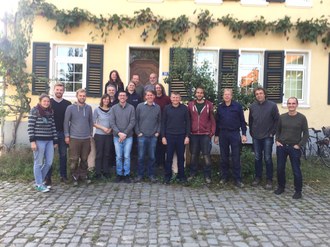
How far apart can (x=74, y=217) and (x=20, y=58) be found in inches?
262

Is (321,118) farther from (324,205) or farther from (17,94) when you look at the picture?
(17,94)

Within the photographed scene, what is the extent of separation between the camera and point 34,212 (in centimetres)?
574

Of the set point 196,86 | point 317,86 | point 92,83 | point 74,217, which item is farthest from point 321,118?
point 74,217

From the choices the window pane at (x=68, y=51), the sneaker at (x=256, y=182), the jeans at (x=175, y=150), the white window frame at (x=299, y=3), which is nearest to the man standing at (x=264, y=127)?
the sneaker at (x=256, y=182)

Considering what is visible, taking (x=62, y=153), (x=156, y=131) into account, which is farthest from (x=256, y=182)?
(x=62, y=153)

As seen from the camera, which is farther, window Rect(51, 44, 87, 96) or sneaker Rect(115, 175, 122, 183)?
window Rect(51, 44, 87, 96)

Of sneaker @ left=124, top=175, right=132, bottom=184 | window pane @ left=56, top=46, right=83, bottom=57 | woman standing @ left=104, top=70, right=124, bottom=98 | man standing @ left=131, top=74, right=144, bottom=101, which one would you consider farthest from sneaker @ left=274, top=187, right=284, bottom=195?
window pane @ left=56, top=46, right=83, bottom=57

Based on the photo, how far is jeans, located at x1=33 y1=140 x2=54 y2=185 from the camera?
701 centimetres

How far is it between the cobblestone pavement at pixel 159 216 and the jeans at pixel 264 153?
41cm

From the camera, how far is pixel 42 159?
7086 millimetres

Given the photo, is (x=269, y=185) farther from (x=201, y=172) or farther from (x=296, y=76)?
(x=296, y=76)

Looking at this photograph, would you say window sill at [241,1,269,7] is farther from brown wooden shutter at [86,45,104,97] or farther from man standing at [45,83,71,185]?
man standing at [45,83,71,185]

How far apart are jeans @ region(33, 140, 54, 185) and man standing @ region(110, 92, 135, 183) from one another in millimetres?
1273

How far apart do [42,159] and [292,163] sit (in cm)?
450
